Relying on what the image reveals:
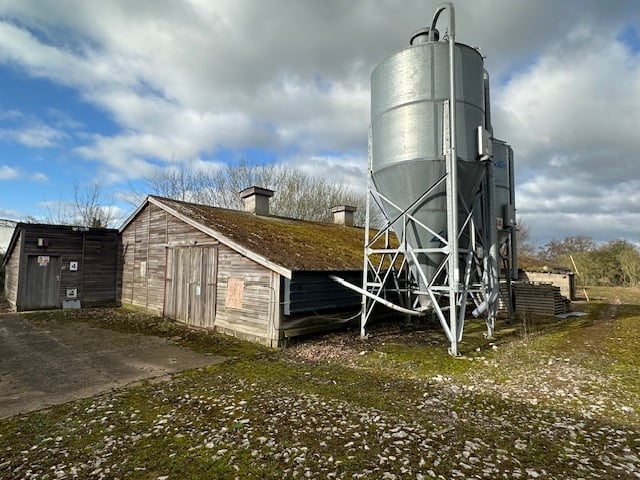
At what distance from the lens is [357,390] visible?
5.89 m

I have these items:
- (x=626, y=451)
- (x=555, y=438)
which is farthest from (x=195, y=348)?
(x=626, y=451)

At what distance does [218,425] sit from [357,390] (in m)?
2.32

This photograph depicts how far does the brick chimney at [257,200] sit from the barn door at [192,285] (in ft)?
14.6

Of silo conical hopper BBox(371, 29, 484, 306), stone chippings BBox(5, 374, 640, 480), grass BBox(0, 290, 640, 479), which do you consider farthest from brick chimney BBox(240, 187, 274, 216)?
stone chippings BBox(5, 374, 640, 480)

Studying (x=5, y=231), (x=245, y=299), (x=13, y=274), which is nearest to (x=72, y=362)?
(x=245, y=299)

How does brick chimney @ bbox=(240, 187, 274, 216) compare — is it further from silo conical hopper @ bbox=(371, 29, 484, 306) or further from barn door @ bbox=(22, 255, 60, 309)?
barn door @ bbox=(22, 255, 60, 309)

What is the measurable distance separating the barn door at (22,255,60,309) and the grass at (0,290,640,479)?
38.2 feet

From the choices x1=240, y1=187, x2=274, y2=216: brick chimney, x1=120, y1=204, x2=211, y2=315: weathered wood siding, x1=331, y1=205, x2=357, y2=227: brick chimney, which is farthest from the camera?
x1=331, y1=205, x2=357, y2=227: brick chimney

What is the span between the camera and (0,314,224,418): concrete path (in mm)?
5832

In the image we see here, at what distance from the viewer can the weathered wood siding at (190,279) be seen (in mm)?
9555

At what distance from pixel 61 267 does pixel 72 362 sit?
9.57 m

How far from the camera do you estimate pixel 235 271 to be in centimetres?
1031

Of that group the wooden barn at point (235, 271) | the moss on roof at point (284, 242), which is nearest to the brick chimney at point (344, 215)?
the wooden barn at point (235, 271)

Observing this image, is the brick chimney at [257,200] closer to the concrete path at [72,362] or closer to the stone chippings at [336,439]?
the concrete path at [72,362]
